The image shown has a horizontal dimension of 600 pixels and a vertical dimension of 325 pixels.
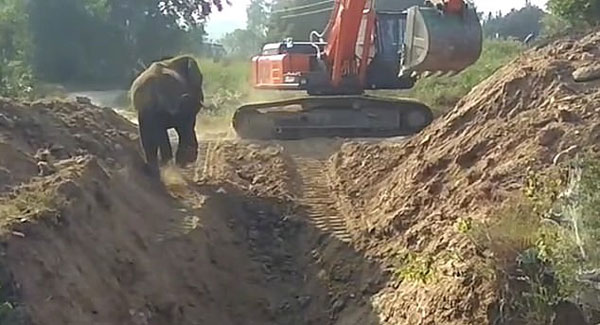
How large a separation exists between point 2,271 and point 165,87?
6.25m

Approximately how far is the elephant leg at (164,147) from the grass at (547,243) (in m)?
5.71

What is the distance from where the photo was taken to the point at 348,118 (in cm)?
1769

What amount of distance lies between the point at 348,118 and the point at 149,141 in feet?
18.2

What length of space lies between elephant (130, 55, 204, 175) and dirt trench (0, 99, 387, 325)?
282 mm

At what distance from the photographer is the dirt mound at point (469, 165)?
818cm

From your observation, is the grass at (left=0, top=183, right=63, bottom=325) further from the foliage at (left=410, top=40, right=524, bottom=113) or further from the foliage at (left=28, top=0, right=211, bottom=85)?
the foliage at (left=28, top=0, right=211, bottom=85)

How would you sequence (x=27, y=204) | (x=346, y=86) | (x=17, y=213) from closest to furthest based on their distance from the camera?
(x=17, y=213)
(x=27, y=204)
(x=346, y=86)

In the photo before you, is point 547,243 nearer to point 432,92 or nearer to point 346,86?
point 346,86

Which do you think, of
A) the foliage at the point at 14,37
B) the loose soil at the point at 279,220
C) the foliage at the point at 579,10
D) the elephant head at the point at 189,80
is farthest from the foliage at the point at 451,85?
the foliage at the point at 14,37

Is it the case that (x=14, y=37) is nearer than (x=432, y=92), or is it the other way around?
(x=432, y=92)

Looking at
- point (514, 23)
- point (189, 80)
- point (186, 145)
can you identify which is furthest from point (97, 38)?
point (186, 145)

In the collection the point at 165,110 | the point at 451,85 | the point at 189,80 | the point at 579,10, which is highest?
the point at 579,10

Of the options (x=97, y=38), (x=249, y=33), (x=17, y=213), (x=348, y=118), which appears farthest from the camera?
(x=249, y=33)

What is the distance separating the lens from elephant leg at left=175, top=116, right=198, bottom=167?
13367mm
